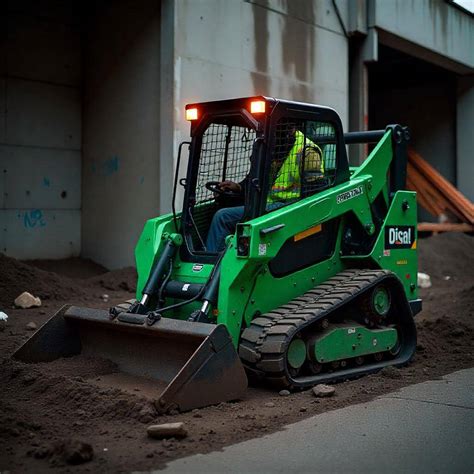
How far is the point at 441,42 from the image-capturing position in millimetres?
17594

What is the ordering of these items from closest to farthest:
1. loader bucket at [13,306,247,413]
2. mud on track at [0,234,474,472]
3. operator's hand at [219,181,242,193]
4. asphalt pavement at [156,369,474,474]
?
asphalt pavement at [156,369,474,474] → mud on track at [0,234,474,472] → loader bucket at [13,306,247,413] → operator's hand at [219,181,242,193]

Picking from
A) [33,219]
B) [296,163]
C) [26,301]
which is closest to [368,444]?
[296,163]

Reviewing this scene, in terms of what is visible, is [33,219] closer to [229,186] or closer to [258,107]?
[229,186]

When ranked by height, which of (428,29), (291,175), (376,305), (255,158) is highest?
(428,29)

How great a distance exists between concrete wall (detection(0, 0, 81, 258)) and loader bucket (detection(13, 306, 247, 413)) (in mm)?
6084

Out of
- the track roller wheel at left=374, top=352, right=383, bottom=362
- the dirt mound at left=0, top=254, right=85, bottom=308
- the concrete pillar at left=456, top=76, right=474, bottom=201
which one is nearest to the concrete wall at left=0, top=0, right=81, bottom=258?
the dirt mound at left=0, top=254, right=85, bottom=308

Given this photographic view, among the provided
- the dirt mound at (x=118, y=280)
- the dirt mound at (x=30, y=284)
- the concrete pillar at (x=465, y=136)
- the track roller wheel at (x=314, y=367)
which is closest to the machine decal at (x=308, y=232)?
the track roller wheel at (x=314, y=367)

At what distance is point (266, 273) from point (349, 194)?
1290 mm

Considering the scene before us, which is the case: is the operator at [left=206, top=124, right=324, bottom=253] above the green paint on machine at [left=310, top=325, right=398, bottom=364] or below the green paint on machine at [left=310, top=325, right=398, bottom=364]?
above

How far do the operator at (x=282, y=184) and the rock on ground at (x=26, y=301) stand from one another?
381 cm

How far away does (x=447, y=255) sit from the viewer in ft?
Result: 53.7

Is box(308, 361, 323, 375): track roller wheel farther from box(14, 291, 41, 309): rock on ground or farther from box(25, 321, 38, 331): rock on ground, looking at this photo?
box(14, 291, 41, 309): rock on ground

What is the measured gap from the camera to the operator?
6375mm

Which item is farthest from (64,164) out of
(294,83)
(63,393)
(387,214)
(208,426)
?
(208,426)
